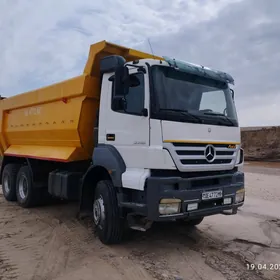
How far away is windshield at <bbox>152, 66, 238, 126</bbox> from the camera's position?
4.65m

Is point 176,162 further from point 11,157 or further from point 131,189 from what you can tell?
point 11,157

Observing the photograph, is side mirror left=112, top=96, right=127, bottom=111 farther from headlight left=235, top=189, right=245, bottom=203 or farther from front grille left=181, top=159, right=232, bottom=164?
headlight left=235, top=189, right=245, bottom=203

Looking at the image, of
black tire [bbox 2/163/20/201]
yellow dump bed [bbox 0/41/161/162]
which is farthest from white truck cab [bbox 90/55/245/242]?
black tire [bbox 2/163/20/201]

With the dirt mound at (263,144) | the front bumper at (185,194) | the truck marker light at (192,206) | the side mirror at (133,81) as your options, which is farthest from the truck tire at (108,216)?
the dirt mound at (263,144)

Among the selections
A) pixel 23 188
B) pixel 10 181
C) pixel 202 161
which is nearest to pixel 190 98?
pixel 202 161

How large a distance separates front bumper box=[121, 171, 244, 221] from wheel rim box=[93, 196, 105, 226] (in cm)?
81

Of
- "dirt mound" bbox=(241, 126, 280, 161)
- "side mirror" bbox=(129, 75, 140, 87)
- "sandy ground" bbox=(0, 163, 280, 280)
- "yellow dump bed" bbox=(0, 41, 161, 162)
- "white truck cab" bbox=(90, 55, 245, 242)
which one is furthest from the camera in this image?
"dirt mound" bbox=(241, 126, 280, 161)

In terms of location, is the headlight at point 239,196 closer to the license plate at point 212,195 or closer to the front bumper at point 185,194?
the front bumper at point 185,194

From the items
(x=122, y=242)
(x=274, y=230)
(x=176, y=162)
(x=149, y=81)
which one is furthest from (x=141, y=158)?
(x=274, y=230)

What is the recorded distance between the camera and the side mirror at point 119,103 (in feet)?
16.0

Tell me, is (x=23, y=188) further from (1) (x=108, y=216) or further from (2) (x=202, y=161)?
(2) (x=202, y=161)

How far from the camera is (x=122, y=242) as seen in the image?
5293 mm

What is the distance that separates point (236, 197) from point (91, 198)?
2.44 metres

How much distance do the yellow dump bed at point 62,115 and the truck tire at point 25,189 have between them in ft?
1.60
